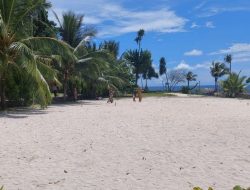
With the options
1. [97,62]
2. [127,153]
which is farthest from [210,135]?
[97,62]

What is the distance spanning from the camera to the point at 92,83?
3178 centimetres

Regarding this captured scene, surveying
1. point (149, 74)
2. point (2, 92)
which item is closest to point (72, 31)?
point (2, 92)

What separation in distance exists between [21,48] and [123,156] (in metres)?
10.7

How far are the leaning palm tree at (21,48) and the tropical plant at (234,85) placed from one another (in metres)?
27.4

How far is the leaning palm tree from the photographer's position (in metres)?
18.2

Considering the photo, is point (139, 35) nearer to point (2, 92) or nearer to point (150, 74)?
point (150, 74)

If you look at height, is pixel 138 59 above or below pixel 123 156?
above

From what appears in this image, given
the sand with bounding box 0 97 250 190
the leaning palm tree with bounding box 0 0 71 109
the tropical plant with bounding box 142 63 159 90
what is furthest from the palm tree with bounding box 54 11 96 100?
the tropical plant with bounding box 142 63 159 90

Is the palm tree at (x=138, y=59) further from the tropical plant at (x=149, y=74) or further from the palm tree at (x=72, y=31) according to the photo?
the palm tree at (x=72, y=31)

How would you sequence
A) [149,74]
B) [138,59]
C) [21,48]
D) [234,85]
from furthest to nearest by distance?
[149,74], [138,59], [234,85], [21,48]

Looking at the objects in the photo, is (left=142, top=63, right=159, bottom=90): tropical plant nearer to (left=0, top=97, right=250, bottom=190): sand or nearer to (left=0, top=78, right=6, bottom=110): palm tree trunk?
(left=0, top=78, right=6, bottom=110): palm tree trunk

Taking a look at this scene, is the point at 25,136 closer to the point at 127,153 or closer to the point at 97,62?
the point at 127,153

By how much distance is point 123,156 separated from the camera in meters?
8.70

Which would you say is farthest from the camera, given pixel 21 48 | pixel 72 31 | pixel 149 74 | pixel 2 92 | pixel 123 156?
pixel 149 74
